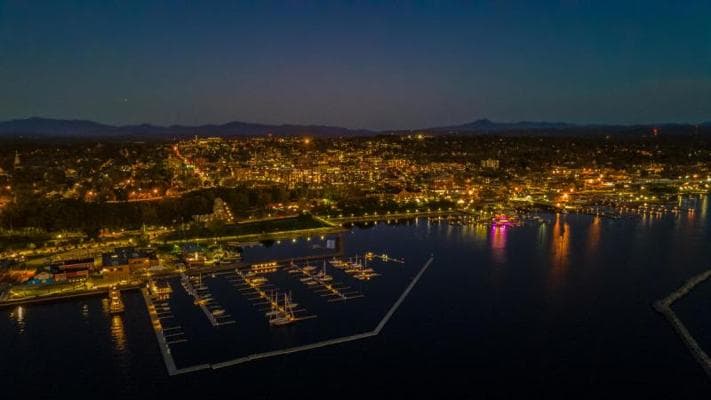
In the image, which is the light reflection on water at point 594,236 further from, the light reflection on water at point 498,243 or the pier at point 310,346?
the pier at point 310,346

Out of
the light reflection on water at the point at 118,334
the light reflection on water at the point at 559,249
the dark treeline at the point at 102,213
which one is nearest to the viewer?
the light reflection on water at the point at 118,334

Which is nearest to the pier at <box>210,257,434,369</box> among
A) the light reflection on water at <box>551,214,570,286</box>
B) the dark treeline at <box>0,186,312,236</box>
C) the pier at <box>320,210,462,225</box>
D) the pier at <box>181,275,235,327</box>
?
the pier at <box>181,275,235,327</box>

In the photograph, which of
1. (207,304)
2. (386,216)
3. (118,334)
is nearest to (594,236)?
(386,216)

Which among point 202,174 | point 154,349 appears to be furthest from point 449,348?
point 202,174

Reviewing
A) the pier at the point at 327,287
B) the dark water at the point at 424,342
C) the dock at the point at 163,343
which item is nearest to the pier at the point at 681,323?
the dark water at the point at 424,342

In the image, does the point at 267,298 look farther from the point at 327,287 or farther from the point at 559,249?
the point at 559,249

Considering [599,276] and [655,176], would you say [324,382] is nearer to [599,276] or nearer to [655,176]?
[599,276]
